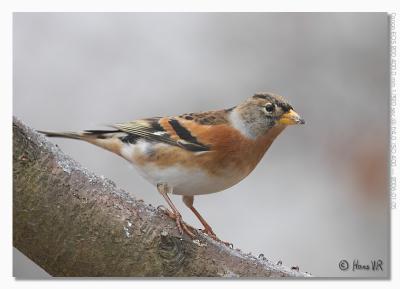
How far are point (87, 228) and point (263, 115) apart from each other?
1351 millimetres

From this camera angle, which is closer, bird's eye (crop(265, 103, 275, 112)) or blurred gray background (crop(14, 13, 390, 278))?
bird's eye (crop(265, 103, 275, 112))

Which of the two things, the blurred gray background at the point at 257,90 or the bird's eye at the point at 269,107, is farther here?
the blurred gray background at the point at 257,90

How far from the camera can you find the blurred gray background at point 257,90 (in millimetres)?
3709

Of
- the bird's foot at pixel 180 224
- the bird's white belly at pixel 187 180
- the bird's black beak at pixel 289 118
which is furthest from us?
the bird's black beak at pixel 289 118

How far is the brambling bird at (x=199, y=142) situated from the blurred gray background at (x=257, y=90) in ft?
0.86

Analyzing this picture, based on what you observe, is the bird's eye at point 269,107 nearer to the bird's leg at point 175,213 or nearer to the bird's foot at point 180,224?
the bird's leg at point 175,213

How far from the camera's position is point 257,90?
12.1ft

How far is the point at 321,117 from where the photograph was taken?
12.4 feet

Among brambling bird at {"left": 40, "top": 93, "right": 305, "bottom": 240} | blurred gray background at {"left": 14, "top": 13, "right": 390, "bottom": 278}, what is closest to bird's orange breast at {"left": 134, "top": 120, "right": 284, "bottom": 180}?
brambling bird at {"left": 40, "top": 93, "right": 305, "bottom": 240}

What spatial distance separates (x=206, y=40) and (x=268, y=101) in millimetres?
699

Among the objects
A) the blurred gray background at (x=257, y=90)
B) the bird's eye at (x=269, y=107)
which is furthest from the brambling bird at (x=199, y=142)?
the blurred gray background at (x=257, y=90)

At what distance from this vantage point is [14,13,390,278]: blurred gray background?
3.71 metres

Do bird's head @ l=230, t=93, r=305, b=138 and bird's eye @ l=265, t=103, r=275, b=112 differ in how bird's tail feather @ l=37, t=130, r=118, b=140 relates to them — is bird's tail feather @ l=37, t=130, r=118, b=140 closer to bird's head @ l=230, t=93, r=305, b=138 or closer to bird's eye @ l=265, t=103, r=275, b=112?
bird's head @ l=230, t=93, r=305, b=138

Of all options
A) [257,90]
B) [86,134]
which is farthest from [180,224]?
[257,90]
